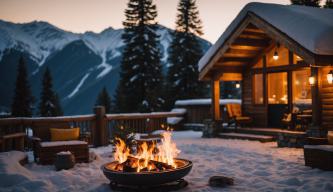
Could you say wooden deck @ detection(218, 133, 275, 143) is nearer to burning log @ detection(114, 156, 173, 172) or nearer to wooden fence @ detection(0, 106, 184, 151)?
wooden fence @ detection(0, 106, 184, 151)

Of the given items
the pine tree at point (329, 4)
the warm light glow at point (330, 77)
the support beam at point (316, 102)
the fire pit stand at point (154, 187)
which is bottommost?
the fire pit stand at point (154, 187)

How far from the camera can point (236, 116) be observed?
15.3m

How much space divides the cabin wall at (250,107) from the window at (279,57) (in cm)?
108

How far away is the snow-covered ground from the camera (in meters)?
6.62

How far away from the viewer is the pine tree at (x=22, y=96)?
40.1 m

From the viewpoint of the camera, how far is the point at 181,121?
61.5ft

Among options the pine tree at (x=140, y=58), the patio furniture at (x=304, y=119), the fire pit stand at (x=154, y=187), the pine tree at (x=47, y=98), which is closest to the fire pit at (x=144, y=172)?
the fire pit stand at (x=154, y=187)

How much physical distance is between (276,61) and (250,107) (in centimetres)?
225

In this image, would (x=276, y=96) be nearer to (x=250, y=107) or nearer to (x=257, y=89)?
(x=257, y=89)

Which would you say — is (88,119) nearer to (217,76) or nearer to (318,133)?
(217,76)

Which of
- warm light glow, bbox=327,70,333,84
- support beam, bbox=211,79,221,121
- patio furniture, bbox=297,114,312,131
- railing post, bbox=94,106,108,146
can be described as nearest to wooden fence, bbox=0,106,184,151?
railing post, bbox=94,106,108,146

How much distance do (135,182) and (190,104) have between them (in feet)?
42.2

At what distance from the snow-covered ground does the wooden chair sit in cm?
440

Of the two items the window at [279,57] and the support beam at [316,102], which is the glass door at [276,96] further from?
the support beam at [316,102]
